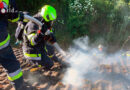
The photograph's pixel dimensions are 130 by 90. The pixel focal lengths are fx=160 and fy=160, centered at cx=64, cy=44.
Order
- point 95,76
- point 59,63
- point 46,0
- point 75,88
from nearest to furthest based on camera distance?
point 75,88 → point 95,76 → point 59,63 → point 46,0

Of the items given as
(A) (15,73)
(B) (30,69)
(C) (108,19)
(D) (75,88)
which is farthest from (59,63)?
(C) (108,19)

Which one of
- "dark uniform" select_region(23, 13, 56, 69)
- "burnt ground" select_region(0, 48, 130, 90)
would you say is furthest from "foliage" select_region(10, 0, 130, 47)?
"dark uniform" select_region(23, 13, 56, 69)

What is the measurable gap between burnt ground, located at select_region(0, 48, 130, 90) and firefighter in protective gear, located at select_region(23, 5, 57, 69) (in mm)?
248

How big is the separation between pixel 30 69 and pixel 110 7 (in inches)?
375

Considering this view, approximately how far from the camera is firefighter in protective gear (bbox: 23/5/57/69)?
109 inches

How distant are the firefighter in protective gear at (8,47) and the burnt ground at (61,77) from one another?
0.91 ft

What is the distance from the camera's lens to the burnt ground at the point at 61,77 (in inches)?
108

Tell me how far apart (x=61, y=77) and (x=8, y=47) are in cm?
129

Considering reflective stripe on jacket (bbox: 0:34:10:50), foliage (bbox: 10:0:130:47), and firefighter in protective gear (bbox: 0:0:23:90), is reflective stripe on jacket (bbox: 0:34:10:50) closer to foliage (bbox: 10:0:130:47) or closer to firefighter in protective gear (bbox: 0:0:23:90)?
firefighter in protective gear (bbox: 0:0:23:90)

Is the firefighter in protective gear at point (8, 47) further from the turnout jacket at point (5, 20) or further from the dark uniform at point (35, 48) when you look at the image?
the dark uniform at point (35, 48)

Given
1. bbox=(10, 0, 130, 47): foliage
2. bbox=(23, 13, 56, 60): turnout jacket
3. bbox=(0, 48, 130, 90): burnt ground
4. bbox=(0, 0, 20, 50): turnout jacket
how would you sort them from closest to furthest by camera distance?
1. bbox=(0, 0, 20, 50): turnout jacket
2. bbox=(0, 48, 130, 90): burnt ground
3. bbox=(23, 13, 56, 60): turnout jacket
4. bbox=(10, 0, 130, 47): foliage

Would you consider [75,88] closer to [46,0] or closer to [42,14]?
[42,14]

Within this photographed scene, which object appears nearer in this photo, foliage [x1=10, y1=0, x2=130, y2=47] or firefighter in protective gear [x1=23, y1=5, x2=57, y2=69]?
firefighter in protective gear [x1=23, y1=5, x2=57, y2=69]

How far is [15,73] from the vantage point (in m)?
2.42
